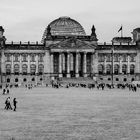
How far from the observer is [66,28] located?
506ft

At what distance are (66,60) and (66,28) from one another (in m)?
19.1

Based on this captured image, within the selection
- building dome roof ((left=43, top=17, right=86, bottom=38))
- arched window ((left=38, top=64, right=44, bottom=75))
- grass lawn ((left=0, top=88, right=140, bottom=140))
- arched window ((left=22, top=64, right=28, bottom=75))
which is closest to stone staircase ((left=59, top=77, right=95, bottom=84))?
arched window ((left=38, top=64, right=44, bottom=75))

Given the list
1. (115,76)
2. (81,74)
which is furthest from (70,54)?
(115,76)

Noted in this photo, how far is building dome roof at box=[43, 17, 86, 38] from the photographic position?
6043 inches

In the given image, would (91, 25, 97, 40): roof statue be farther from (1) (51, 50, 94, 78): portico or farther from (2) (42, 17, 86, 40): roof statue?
(2) (42, 17, 86, 40): roof statue

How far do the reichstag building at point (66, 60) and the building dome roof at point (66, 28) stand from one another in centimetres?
1171

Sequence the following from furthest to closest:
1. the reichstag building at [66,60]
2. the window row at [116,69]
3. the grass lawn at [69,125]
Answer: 1. the window row at [116,69]
2. the reichstag building at [66,60]
3. the grass lawn at [69,125]

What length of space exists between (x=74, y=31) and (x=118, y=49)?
64.3 feet

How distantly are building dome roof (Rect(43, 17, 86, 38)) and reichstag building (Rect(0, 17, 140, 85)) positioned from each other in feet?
38.4

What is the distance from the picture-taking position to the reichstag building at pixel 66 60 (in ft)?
451

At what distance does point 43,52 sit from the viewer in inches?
5492

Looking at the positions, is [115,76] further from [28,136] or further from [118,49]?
[28,136]

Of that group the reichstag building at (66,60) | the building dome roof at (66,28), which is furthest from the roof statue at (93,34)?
the building dome roof at (66,28)

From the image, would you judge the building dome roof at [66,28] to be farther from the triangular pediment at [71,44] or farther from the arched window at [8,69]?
the arched window at [8,69]
